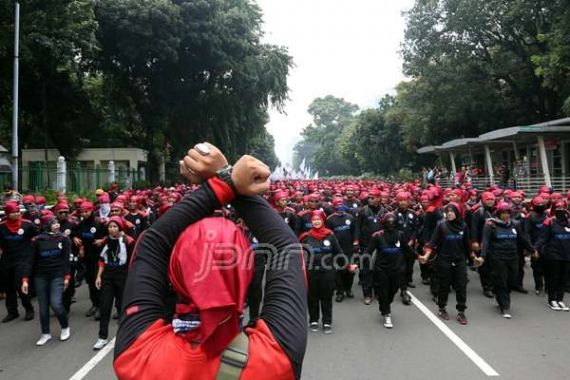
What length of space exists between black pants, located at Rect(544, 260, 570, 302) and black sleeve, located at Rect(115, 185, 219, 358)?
27.1ft

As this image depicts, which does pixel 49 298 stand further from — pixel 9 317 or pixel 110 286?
pixel 9 317

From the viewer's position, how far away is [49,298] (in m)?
6.91

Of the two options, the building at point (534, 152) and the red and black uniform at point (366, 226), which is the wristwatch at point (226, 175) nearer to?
the red and black uniform at point (366, 226)

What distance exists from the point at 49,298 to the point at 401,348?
476 centimetres

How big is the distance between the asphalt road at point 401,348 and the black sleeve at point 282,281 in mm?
4051

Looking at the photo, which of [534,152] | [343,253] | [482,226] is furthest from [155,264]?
[534,152]

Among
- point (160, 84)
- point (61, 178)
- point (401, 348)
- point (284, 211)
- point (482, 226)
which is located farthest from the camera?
point (160, 84)

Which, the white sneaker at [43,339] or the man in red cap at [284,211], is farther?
the man in red cap at [284,211]

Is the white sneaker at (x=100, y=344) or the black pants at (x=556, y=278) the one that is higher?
the black pants at (x=556, y=278)

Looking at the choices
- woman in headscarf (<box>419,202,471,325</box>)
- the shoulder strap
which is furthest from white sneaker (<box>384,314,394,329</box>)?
the shoulder strap

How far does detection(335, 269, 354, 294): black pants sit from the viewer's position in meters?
8.99

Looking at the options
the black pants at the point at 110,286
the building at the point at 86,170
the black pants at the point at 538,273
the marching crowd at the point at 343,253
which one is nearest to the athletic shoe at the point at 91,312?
the marching crowd at the point at 343,253

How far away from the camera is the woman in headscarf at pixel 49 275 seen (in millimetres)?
6754

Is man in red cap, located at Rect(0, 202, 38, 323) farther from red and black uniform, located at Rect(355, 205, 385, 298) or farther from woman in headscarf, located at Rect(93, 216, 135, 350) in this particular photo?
red and black uniform, located at Rect(355, 205, 385, 298)
